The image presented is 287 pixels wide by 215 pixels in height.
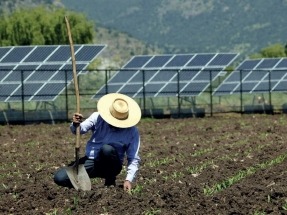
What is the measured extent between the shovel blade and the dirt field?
17 centimetres

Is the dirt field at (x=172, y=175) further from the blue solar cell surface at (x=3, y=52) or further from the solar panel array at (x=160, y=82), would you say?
the solar panel array at (x=160, y=82)

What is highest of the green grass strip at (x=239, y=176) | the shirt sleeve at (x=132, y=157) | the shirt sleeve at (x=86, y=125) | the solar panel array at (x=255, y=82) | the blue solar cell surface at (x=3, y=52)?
the blue solar cell surface at (x=3, y=52)

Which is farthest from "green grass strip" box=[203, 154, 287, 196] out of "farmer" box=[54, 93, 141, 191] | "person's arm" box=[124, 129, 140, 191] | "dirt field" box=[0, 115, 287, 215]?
"farmer" box=[54, 93, 141, 191]

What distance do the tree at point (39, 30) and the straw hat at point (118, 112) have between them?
67.1 m

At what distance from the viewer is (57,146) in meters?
21.6

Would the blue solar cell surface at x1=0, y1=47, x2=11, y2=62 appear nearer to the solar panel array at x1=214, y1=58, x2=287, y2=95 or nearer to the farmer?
the solar panel array at x1=214, y1=58, x2=287, y2=95

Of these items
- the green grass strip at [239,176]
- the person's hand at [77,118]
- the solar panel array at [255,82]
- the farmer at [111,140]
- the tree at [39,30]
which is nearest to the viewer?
the person's hand at [77,118]

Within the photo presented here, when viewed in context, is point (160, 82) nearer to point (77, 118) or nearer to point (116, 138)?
point (116, 138)

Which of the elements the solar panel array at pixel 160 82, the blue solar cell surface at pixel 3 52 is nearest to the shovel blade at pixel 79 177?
the blue solar cell surface at pixel 3 52

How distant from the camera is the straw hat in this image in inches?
440

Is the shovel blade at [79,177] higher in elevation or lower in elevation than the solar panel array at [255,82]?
higher

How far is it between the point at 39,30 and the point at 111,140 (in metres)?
70.6

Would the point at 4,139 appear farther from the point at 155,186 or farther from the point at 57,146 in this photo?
the point at 155,186

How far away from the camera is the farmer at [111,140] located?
1127 cm
